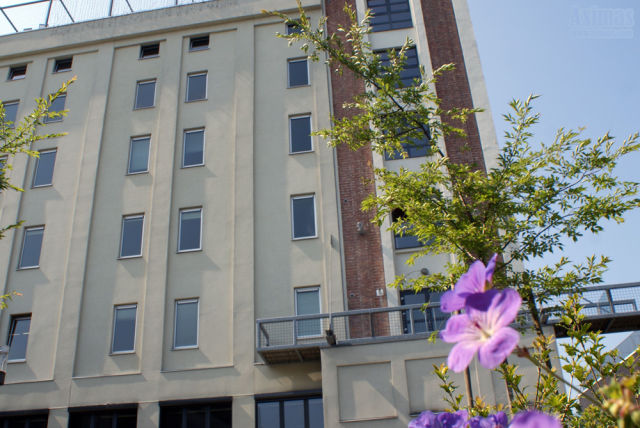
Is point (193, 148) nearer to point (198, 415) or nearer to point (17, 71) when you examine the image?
point (198, 415)

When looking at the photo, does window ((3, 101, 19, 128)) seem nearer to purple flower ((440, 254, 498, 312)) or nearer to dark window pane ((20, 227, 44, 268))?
dark window pane ((20, 227, 44, 268))

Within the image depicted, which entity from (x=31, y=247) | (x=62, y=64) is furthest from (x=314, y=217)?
(x=62, y=64)

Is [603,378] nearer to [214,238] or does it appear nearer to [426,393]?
[426,393]

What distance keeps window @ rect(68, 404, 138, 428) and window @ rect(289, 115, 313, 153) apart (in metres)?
10.7

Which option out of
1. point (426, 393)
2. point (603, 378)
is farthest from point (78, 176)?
point (603, 378)

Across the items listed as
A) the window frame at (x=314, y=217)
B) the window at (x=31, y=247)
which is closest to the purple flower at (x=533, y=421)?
the window frame at (x=314, y=217)

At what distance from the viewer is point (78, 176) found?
22406 millimetres

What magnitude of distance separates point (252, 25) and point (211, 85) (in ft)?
11.2

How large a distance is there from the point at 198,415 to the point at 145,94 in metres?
13.6

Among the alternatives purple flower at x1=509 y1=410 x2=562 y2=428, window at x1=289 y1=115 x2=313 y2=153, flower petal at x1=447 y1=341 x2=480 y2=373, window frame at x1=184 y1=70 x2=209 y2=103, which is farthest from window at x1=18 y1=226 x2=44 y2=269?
purple flower at x1=509 y1=410 x2=562 y2=428

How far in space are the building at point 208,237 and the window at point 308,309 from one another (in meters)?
0.05

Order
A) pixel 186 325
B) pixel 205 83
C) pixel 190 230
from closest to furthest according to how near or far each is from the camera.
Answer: pixel 186 325
pixel 190 230
pixel 205 83

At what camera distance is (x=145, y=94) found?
24203 mm

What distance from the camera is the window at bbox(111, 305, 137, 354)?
62.9 ft
